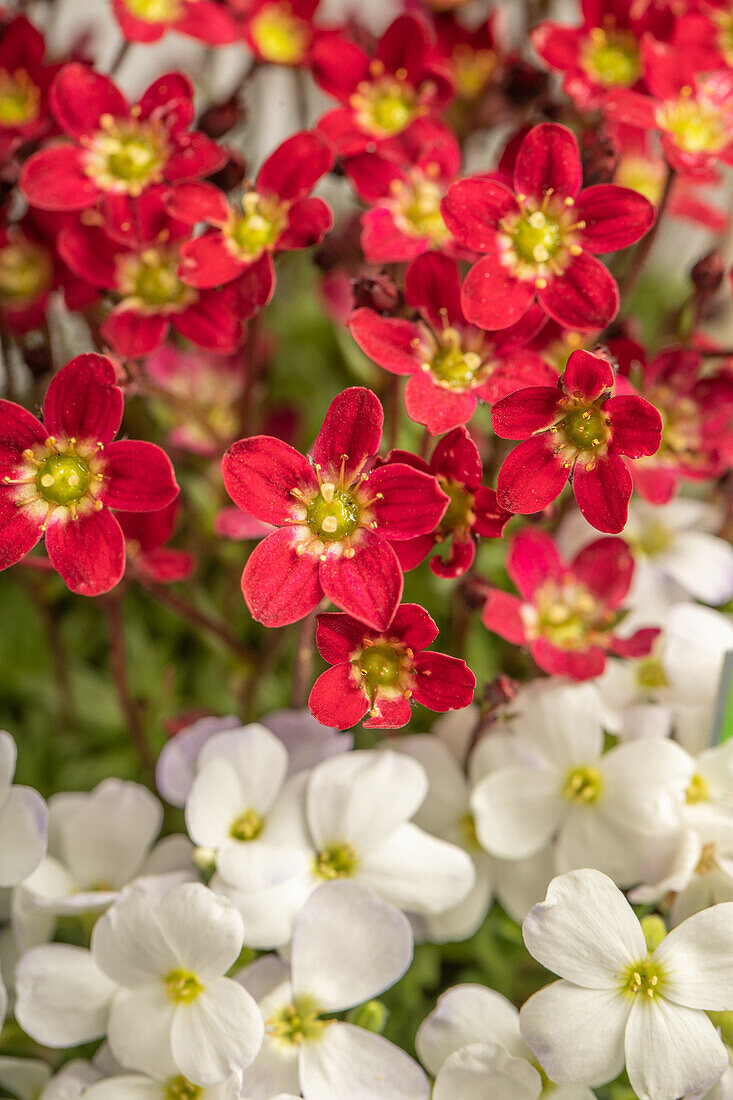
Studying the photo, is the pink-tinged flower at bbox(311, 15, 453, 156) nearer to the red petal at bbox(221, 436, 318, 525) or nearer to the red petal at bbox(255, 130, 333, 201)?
the red petal at bbox(255, 130, 333, 201)

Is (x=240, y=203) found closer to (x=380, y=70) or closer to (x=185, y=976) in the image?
(x=380, y=70)

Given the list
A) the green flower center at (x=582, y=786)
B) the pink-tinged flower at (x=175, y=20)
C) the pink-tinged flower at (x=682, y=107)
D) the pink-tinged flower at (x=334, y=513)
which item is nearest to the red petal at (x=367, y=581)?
the pink-tinged flower at (x=334, y=513)

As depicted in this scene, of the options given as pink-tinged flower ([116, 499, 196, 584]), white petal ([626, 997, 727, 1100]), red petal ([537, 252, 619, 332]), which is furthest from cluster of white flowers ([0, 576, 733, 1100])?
red petal ([537, 252, 619, 332])

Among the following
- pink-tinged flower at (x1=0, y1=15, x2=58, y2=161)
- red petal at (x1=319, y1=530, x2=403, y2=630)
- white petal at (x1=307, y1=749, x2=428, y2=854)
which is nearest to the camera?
red petal at (x1=319, y1=530, x2=403, y2=630)

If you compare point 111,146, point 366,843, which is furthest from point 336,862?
point 111,146

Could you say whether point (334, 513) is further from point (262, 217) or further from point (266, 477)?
point (262, 217)

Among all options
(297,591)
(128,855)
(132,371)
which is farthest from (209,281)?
(128,855)

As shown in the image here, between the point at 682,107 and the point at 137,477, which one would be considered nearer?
the point at 137,477
